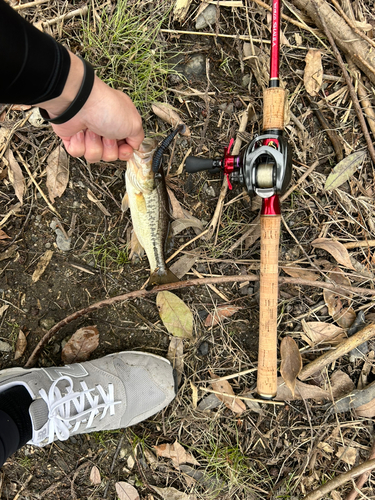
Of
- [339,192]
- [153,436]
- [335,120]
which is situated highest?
[335,120]

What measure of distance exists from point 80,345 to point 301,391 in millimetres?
1747

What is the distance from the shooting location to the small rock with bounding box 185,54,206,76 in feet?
9.00

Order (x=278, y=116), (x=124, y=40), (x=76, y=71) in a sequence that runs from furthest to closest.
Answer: (x=124, y=40) → (x=278, y=116) → (x=76, y=71)

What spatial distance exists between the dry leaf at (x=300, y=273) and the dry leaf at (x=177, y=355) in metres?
1.00

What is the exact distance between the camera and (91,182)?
8.97 feet

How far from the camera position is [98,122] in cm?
192

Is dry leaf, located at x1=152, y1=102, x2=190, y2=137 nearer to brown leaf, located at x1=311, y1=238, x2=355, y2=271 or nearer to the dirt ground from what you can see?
A: the dirt ground

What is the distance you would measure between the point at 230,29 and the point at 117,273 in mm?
2058

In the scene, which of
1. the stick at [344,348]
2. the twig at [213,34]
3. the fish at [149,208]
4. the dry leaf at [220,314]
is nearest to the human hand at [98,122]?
the fish at [149,208]

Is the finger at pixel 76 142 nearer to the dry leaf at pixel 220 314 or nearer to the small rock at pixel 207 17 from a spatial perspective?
the small rock at pixel 207 17

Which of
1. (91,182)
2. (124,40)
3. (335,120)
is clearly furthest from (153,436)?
(124,40)

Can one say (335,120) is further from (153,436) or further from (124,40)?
(153,436)

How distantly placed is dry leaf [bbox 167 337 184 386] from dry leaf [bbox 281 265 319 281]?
996 millimetres

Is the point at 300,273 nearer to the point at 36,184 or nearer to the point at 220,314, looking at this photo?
the point at 220,314
